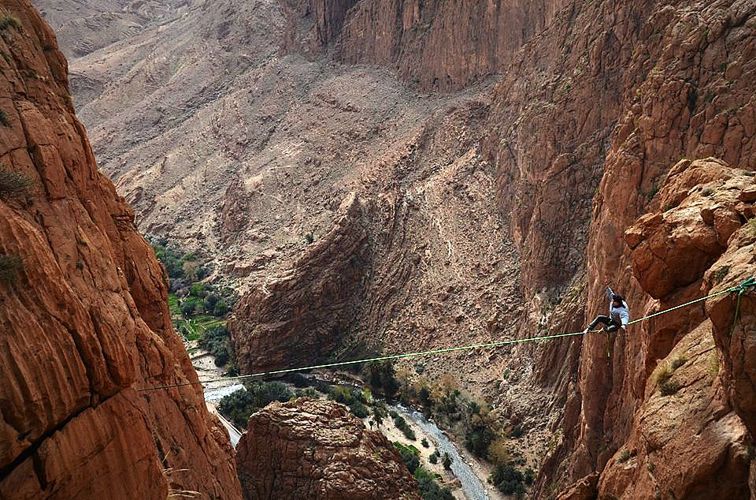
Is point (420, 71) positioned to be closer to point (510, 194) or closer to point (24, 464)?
point (510, 194)

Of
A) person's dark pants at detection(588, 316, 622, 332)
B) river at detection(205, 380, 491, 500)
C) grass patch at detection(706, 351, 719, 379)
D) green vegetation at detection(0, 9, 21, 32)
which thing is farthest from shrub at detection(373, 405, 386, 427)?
green vegetation at detection(0, 9, 21, 32)

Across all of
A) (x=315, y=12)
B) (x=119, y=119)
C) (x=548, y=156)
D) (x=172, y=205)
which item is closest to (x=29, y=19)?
(x=548, y=156)

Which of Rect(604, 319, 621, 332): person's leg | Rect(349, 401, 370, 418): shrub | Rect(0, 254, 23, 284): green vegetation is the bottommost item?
Rect(349, 401, 370, 418): shrub

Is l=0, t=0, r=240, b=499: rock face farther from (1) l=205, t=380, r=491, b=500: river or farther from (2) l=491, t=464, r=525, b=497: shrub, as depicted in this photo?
(1) l=205, t=380, r=491, b=500: river

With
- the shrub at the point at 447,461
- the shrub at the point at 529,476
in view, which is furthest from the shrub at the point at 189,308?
the shrub at the point at 529,476

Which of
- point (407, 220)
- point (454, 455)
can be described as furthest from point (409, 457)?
point (407, 220)

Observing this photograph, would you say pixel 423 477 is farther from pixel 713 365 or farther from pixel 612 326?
pixel 713 365
